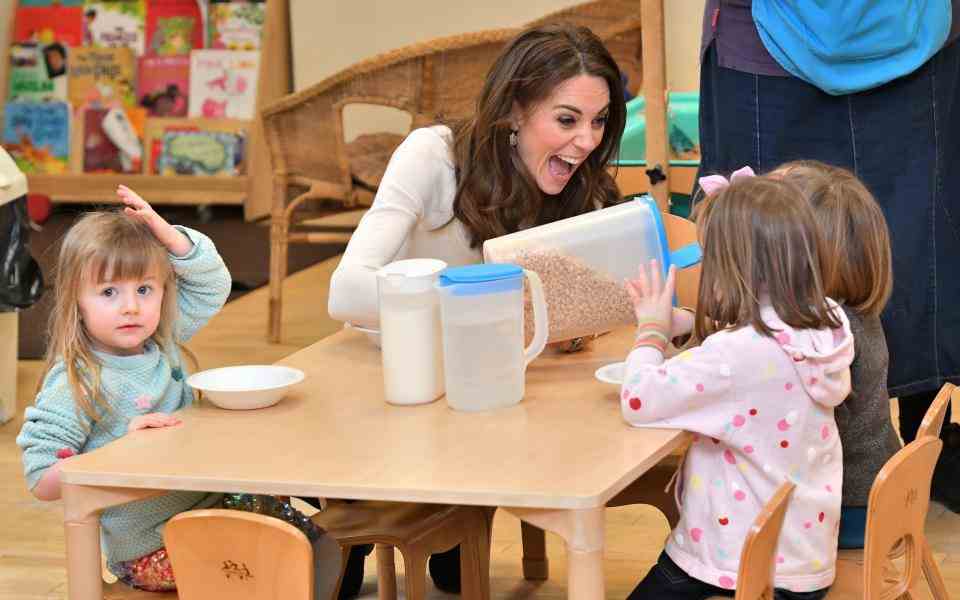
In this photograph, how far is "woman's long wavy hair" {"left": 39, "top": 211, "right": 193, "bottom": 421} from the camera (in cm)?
180

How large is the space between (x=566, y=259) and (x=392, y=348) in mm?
257

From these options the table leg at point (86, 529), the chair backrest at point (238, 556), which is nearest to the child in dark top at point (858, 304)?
the chair backrest at point (238, 556)

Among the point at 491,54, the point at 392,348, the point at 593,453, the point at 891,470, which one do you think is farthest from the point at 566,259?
the point at 491,54

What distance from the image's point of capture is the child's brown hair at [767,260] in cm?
167

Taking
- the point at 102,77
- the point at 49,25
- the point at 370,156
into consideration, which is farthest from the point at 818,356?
the point at 49,25

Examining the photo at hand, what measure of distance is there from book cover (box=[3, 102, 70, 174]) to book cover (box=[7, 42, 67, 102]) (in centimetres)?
6

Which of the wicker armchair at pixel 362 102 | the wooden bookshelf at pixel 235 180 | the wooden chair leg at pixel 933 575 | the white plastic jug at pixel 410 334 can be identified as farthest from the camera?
the wooden bookshelf at pixel 235 180

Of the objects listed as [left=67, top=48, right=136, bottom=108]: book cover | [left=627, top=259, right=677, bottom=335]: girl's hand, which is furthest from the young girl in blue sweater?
[left=67, top=48, right=136, bottom=108]: book cover

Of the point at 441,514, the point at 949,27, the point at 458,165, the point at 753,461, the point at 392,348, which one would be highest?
the point at 949,27

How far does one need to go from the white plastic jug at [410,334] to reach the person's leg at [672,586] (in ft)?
1.11

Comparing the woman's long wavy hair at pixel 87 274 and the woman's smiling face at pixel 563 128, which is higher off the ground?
the woman's smiling face at pixel 563 128

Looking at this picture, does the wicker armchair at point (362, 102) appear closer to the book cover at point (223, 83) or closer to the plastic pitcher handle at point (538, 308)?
the book cover at point (223, 83)

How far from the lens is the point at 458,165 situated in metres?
2.30

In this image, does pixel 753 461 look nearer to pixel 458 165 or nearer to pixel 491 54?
pixel 458 165
